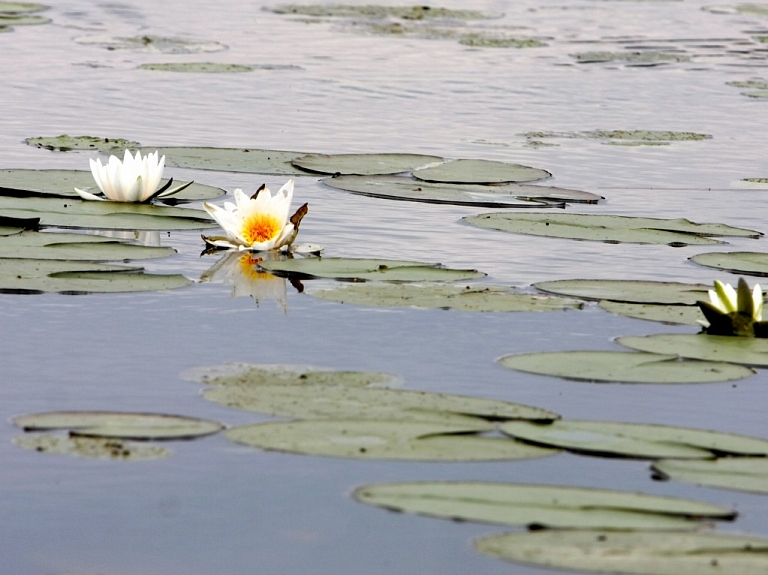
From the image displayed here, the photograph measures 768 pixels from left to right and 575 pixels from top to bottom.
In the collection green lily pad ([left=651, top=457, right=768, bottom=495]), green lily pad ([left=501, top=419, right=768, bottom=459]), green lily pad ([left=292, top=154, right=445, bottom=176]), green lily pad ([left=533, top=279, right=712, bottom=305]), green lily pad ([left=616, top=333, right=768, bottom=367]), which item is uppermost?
green lily pad ([left=292, top=154, right=445, bottom=176])

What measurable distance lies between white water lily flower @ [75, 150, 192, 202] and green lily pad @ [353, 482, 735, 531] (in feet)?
11.9

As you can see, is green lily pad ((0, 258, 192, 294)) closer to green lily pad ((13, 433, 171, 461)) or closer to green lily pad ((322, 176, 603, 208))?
green lily pad ((13, 433, 171, 461))

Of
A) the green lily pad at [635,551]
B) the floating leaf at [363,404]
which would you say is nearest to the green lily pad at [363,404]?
the floating leaf at [363,404]

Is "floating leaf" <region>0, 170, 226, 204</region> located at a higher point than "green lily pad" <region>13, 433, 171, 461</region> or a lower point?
higher

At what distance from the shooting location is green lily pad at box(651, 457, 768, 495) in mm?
3479

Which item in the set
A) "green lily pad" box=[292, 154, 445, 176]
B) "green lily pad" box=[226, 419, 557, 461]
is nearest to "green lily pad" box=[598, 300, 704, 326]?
"green lily pad" box=[226, 419, 557, 461]

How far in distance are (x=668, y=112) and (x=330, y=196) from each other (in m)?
4.57

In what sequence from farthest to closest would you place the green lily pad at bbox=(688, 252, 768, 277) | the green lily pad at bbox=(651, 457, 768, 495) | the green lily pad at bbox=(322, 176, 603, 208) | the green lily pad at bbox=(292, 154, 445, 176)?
the green lily pad at bbox=(292, 154, 445, 176)
the green lily pad at bbox=(322, 176, 603, 208)
the green lily pad at bbox=(688, 252, 768, 277)
the green lily pad at bbox=(651, 457, 768, 495)

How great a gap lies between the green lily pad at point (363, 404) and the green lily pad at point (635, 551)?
795mm

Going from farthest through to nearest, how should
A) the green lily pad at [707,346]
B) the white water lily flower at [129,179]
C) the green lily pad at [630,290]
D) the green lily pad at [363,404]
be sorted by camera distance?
the white water lily flower at [129,179], the green lily pad at [630,290], the green lily pad at [707,346], the green lily pad at [363,404]

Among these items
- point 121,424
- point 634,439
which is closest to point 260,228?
point 121,424

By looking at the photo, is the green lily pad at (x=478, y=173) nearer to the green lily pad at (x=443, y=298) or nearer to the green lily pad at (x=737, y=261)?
the green lily pad at (x=737, y=261)

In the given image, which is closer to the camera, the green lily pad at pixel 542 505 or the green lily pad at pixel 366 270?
the green lily pad at pixel 542 505

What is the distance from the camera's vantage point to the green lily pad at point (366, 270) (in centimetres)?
568
